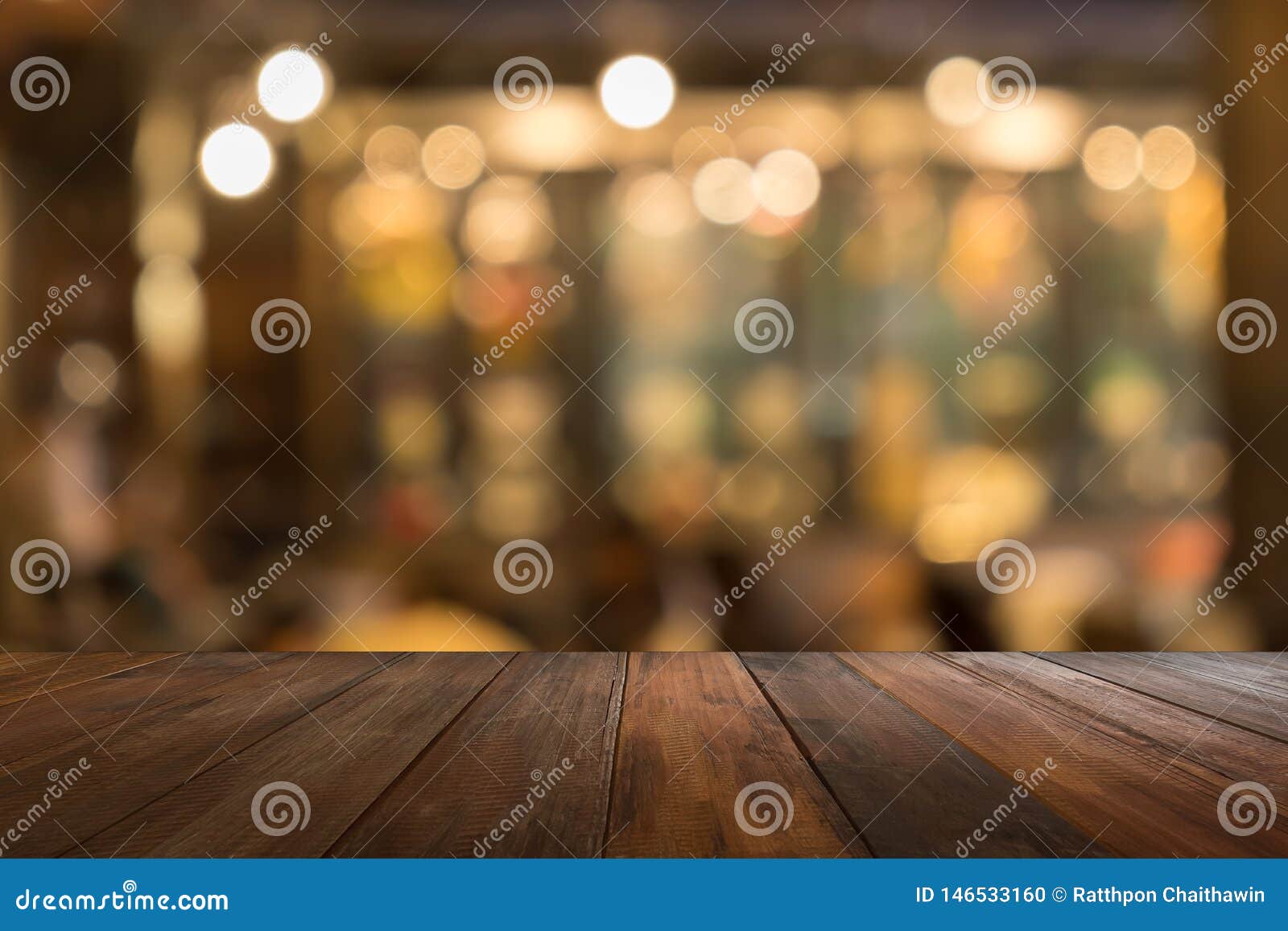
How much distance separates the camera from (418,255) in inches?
70.9

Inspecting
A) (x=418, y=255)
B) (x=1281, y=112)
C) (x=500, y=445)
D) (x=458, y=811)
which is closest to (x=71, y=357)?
(x=418, y=255)

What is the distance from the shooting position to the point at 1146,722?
1177mm

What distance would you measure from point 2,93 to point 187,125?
41 cm

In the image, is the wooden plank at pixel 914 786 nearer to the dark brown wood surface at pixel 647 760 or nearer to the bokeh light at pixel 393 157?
the dark brown wood surface at pixel 647 760

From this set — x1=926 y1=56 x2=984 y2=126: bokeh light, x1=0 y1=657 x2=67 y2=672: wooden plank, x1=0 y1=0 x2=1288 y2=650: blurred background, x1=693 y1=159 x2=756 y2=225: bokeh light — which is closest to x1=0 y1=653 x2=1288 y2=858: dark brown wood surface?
x1=0 y1=657 x2=67 y2=672: wooden plank

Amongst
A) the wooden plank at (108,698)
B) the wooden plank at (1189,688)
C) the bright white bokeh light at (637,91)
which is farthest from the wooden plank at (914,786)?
the bright white bokeh light at (637,91)

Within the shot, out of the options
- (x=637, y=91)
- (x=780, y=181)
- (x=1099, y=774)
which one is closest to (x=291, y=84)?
(x=637, y=91)

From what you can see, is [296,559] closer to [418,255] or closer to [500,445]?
[500,445]

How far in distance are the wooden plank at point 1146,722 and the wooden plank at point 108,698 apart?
4.47 feet

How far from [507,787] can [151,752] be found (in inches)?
19.3

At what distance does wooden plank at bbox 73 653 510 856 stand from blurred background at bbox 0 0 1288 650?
52 centimetres

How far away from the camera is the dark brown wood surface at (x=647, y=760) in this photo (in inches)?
30.8

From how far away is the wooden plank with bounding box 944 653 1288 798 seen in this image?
0.98 metres

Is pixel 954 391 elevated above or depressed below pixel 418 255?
below
